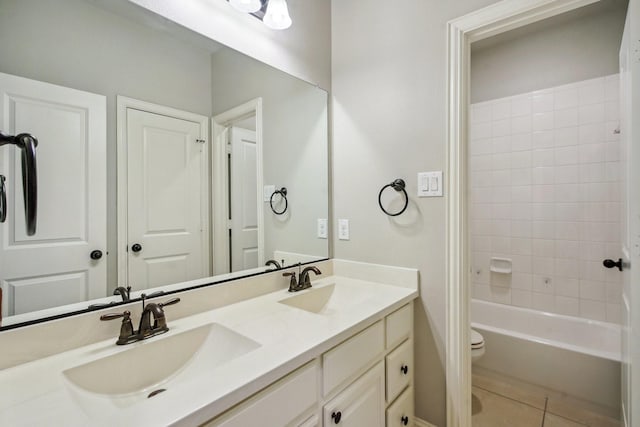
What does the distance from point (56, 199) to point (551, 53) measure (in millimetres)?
3270

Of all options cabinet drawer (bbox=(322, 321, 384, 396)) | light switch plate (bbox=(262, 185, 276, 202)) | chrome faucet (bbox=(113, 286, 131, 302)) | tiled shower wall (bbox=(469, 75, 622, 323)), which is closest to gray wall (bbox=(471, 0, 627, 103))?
tiled shower wall (bbox=(469, 75, 622, 323))

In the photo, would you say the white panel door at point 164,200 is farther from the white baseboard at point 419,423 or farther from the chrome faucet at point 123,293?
the white baseboard at point 419,423

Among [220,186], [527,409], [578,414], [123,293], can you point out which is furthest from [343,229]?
[578,414]

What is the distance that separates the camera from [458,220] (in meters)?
1.33

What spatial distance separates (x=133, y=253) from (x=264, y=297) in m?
0.58

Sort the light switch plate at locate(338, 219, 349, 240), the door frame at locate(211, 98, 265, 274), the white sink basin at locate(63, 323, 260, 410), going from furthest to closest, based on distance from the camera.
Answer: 1. the light switch plate at locate(338, 219, 349, 240)
2. the door frame at locate(211, 98, 265, 274)
3. the white sink basin at locate(63, 323, 260, 410)

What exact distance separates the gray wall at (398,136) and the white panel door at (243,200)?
0.56 meters

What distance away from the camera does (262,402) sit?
73cm

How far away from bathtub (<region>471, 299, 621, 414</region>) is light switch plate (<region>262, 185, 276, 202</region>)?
6.12 ft

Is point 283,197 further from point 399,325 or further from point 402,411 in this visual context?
point 402,411

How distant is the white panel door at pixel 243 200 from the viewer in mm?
1355

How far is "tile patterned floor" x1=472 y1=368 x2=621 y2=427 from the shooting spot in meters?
1.66

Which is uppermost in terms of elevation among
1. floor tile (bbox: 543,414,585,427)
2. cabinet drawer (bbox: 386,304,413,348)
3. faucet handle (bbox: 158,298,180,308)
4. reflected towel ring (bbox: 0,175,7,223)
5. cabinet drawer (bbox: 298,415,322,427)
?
reflected towel ring (bbox: 0,175,7,223)

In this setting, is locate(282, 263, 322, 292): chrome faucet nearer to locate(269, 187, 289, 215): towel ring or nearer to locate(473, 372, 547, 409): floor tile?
locate(269, 187, 289, 215): towel ring
